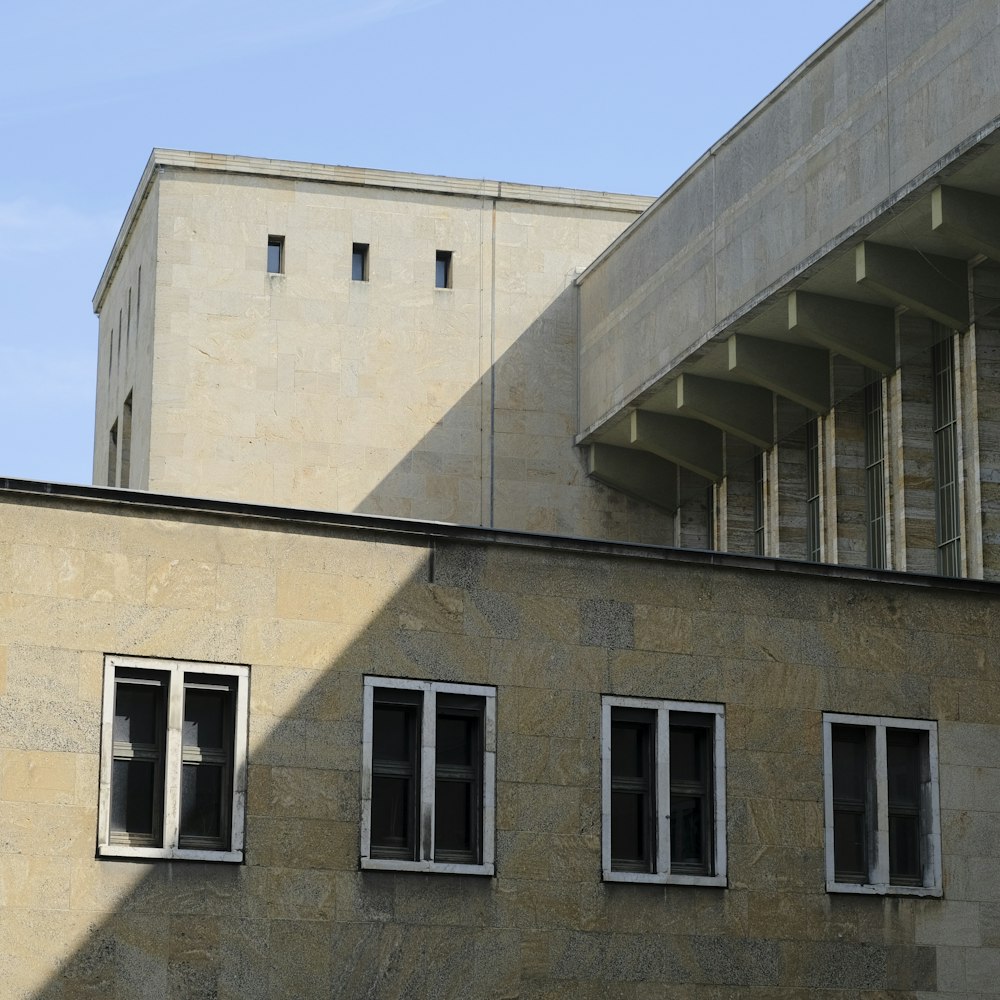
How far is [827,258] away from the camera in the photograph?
32.3 m

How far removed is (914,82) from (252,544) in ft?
42.1

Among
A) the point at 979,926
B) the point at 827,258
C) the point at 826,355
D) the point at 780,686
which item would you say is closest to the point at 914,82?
the point at 827,258

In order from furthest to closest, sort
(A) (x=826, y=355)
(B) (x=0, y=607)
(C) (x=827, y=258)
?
(A) (x=826, y=355) → (C) (x=827, y=258) → (B) (x=0, y=607)

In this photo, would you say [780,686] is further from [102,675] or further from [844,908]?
[102,675]

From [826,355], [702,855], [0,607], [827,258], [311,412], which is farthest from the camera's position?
[311,412]

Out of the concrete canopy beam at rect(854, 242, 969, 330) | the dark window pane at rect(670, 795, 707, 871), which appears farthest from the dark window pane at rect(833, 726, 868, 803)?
the concrete canopy beam at rect(854, 242, 969, 330)

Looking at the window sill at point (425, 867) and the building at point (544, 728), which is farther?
the window sill at point (425, 867)

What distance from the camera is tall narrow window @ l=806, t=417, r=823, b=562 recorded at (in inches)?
1457

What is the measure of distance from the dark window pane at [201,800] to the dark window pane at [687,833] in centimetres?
509

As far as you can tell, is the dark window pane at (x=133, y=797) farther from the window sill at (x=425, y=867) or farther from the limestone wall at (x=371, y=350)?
the limestone wall at (x=371, y=350)

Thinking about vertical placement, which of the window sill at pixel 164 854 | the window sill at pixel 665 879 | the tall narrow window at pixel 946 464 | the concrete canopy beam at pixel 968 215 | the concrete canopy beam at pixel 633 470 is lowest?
the window sill at pixel 665 879

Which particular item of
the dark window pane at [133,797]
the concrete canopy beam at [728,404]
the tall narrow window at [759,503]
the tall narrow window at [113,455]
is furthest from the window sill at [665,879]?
the tall narrow window at [113,455]

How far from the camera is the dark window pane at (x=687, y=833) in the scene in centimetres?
2372

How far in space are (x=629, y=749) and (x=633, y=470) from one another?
60.7ft
